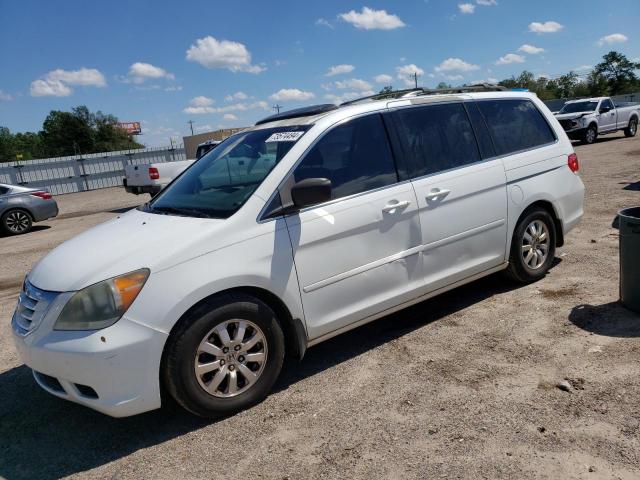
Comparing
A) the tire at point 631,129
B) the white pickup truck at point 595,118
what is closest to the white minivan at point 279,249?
the white pickup truck at point 595,118

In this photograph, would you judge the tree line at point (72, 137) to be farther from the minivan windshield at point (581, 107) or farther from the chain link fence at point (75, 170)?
the minivan windshield at point (581, 107)

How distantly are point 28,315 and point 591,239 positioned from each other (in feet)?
A: 20.5

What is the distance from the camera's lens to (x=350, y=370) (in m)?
3.78

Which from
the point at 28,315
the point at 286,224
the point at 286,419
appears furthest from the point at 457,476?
the point at 28,315

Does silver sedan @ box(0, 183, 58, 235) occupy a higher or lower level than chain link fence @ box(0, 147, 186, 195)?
lower

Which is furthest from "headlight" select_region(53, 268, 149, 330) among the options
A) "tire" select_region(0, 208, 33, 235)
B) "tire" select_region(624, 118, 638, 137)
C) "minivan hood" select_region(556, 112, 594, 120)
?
"tire" select_region(624, 118, 638, 137)

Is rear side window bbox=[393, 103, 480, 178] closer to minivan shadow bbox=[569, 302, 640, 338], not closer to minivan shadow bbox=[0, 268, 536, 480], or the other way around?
minivan shadow bbox=[0, 268, 536, 480]

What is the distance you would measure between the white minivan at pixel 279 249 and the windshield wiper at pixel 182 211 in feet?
0.05

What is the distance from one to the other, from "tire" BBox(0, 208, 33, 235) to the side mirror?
39.5ft

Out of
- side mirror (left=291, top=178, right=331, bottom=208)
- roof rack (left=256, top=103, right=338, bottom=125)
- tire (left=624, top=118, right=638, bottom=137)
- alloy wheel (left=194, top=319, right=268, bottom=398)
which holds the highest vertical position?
roof rack (left=256, top=103, right=338, bottom=125)

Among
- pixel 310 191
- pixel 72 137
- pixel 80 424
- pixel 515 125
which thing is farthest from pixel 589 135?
pixel 72 137

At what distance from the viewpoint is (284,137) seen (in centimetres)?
381

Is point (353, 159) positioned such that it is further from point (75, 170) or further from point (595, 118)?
point (75, 170)

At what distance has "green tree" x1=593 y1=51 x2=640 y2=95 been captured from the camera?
2628 inches
